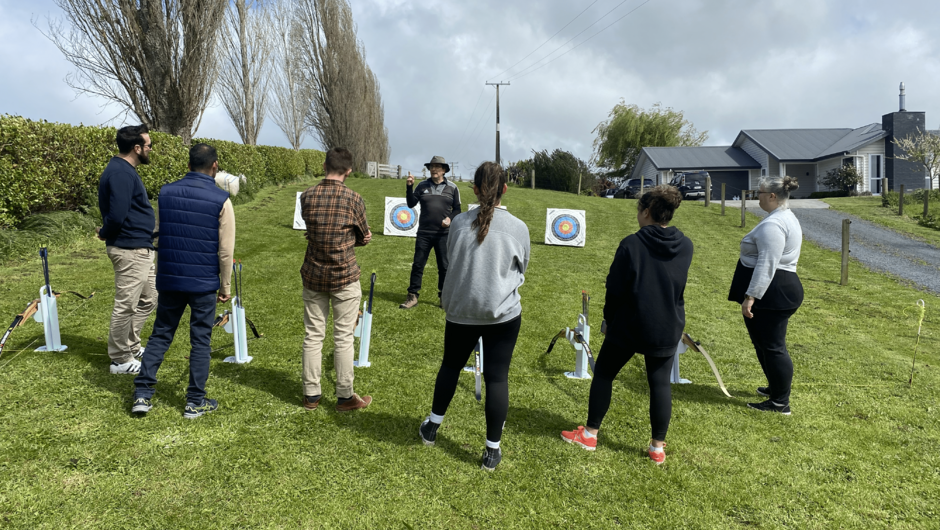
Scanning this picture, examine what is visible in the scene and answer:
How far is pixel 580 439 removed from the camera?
3.59 m

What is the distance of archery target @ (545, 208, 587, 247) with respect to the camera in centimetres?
1317

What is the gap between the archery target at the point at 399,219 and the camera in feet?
43.4

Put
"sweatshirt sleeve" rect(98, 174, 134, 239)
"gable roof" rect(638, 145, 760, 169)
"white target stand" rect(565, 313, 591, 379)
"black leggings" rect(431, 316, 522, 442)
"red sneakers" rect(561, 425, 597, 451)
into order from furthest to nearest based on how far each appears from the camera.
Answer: "gable roof" rect(638, 145, 760, 169)
"white target stand" rect(565, 313, 591, 379)
"sweatshirt sleeve" rect(98, 174, 134, 239)
"red sneakers" rect(561, 425, 597, 451)
"black leggings" rect(431, 316, 522, 442)

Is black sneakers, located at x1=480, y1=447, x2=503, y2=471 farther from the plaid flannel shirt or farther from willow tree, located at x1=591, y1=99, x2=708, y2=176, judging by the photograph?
willow tree, located at x1=591, y1=99, x2=708, y2=176

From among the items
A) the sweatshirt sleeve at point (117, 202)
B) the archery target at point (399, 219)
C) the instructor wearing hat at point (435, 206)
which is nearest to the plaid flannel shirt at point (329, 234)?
the sweatshirt sleeve at point (117, 202)

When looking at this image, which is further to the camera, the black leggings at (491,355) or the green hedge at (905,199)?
the green hedge at (905,199)

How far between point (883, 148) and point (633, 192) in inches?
566

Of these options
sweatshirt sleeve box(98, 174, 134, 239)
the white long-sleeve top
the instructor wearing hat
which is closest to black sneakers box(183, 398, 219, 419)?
sweatshirt sleeve box(98, 174, 134, 239)

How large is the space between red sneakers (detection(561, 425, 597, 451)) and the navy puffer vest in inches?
105

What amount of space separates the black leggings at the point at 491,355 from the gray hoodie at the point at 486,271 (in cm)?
6

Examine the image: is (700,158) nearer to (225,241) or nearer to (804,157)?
(804,157)

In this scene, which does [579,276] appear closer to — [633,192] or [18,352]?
[18,352]

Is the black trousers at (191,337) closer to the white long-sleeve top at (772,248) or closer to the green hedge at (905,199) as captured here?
the white long-sleeve top at (772,248)

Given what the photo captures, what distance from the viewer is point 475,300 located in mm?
2898
